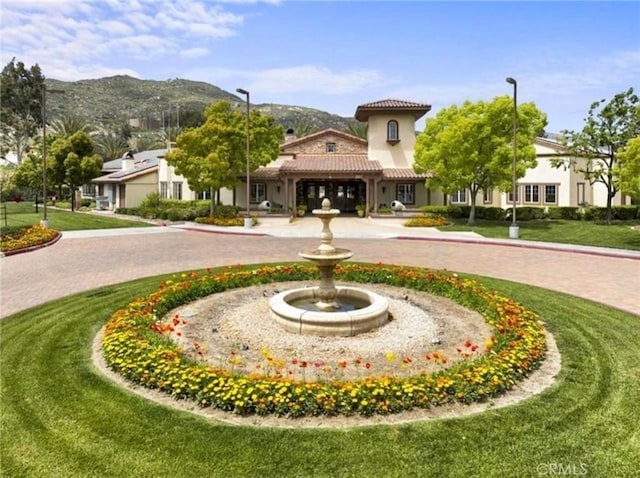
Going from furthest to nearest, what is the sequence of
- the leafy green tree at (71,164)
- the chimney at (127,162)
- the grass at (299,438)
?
1. the chimney at (127,162)
2. the leafy green tree at (71,164)
3. the grass at (299,438)

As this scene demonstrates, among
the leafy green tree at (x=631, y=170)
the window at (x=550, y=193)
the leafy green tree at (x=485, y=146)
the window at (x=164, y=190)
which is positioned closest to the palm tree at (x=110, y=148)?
the window at (x=164, y=190)

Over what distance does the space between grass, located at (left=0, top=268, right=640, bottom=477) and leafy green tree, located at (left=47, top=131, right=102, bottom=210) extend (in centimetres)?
4499

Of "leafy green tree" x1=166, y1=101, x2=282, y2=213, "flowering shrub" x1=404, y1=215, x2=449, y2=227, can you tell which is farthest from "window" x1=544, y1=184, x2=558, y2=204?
"leafy green tree" x1=166, y1=101, x2=282, y2=213

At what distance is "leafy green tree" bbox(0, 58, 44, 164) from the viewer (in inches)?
3091

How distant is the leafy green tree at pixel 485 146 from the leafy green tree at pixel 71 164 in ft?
115

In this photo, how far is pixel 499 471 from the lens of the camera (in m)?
4.63

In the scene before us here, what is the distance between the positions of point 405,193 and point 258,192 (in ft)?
45.1

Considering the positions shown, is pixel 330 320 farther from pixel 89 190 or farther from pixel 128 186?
pixel 89 190

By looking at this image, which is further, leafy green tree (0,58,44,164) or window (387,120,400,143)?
leafy green tree (0,58,44,164)

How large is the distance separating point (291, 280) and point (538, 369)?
7775 mm

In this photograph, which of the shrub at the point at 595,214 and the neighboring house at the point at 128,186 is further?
the neighboring house at the point at 128,186

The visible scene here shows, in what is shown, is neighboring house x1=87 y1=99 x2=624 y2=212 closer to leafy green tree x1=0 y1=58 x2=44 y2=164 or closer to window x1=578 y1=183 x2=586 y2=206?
window x1=578 y1=183 x2=586 y2=206

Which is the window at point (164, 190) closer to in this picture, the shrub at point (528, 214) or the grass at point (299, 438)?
the shrub at point (528, 214)

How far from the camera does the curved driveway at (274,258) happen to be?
43.9ft
